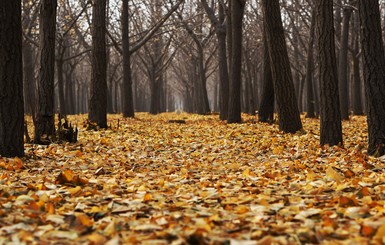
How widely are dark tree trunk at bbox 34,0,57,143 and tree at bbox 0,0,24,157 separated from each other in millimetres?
1849

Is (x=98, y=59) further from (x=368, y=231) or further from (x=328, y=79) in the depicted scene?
(x=368, y=231)

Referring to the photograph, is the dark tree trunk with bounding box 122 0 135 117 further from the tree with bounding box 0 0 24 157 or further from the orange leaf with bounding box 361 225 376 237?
the orange leaf with bounding box 361 225 376 237

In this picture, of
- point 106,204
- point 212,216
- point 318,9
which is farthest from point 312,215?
point 318,9

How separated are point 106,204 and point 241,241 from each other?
4.97 feet

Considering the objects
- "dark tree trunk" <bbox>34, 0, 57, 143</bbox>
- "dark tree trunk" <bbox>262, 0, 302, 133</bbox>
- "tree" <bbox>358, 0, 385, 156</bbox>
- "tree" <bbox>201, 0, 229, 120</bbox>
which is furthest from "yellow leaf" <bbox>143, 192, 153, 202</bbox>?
"tree" <bbox>201, 0, 229, 120</bbox>

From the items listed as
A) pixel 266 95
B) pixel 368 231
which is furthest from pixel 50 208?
pixel 266 95

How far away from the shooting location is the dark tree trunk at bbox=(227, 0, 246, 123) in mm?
13188

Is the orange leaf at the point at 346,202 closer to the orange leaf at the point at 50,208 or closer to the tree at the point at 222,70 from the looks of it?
the orange leaf at the point at 50,208

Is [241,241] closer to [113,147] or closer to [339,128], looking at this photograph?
[339,128]

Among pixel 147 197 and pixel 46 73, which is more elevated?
pixel 46 73

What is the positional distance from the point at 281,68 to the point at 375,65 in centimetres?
356

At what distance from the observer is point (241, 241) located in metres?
2.47

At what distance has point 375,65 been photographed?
18.9 ft

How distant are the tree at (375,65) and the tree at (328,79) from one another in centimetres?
105
